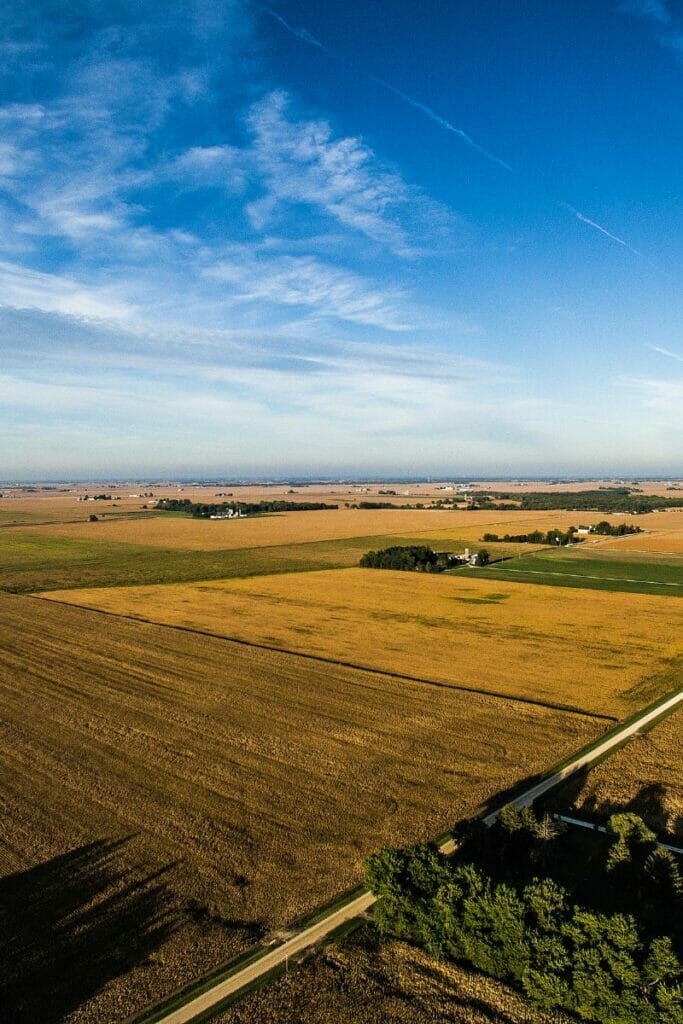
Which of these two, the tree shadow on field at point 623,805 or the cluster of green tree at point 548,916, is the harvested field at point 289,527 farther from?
the cluster of green tree at point 548,916

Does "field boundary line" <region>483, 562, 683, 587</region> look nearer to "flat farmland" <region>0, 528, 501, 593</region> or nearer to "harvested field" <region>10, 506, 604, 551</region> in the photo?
"flat farmland" <region>0, 528, 501, 593</region>

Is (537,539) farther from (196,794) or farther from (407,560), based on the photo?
(196,794)

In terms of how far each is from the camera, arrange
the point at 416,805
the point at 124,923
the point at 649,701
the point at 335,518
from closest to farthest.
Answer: the point at 124,923, the point at 416,805, the point at 649,701, the point at 335,518

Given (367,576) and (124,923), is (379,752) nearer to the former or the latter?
(124,923)

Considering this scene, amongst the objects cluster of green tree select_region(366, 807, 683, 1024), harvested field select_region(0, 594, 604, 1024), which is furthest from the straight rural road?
cluster of green tree select_region(366, 807, 683, 1024)

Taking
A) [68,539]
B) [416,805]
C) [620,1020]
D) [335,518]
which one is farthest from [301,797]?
[335,518]

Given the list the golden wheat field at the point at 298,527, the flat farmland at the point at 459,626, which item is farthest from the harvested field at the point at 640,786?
the golden wheat field at the point at 298,527

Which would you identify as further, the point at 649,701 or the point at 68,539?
the point at 68,539
